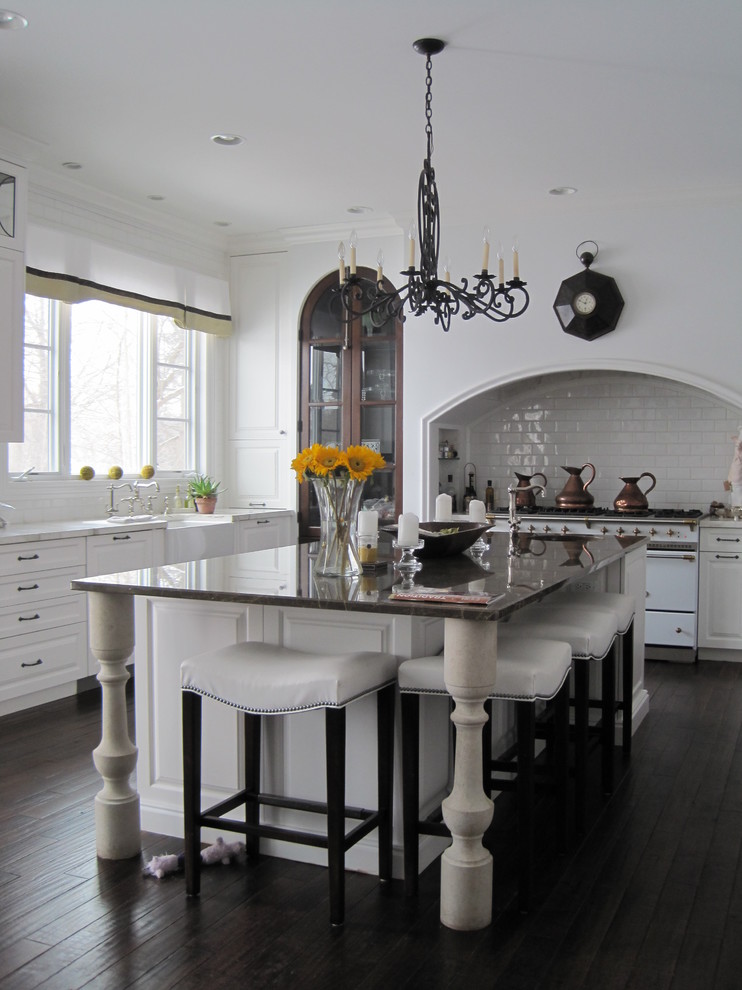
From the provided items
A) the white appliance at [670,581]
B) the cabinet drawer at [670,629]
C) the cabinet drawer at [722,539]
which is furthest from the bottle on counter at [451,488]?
the cabinet drawer at [722,539]

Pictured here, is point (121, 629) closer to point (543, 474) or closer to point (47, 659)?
point (47, 659)

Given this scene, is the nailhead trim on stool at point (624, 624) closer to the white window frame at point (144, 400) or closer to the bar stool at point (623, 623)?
the bar stool at point (623, 623)

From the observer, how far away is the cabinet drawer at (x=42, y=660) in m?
4.67

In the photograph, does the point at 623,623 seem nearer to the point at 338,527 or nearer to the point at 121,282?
the point at 338,527

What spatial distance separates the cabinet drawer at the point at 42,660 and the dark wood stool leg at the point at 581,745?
2.85m

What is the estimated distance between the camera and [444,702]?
3064 mm

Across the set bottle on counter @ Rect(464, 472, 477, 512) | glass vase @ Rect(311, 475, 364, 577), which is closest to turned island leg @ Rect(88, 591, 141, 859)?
glass vase @ Rect(311, 475, 364, 577)

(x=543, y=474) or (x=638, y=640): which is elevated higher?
(x=543, y=474)

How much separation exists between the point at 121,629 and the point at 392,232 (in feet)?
15.1

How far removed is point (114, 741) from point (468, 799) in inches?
46.7

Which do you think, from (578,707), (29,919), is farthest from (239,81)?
(29,919)

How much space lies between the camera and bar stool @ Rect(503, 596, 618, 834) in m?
3.23

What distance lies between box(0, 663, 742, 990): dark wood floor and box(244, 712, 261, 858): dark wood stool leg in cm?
13

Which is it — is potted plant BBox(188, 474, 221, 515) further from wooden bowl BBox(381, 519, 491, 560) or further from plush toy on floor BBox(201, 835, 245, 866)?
plush toy on floor BBox(201, 835, 245, 866)
